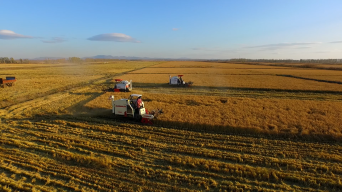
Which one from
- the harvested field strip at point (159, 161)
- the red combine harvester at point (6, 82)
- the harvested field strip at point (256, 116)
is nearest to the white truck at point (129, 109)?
the harvested field strip at point (256, 116)

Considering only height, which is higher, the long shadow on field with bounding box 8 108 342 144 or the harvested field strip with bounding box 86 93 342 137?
the harvested field strip with bounding box 86 93 342 137

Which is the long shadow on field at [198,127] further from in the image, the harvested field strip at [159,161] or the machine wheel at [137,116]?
the harvested field strip at [159,161]

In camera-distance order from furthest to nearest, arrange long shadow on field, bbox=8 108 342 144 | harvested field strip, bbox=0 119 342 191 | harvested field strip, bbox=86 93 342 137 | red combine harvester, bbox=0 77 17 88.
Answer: red combine harvester, bbox=0 77 17 88 < harvested field strip, bbox=86 93 342 137 < long shadow on field, bbox=8 108 342 144 < harvested field strip, bbox=0 119 342 191

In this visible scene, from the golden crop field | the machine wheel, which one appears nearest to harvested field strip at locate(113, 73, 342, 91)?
the golden crop field

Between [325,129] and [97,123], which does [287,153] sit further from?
[97,123]

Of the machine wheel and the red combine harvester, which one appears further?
the red combine harvester

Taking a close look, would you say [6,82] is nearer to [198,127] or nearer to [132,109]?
[132,109]

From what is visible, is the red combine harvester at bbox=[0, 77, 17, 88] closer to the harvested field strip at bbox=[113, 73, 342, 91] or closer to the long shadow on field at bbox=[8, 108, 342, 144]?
the long shadow on field at bbox=[8, 108, 342, 144]

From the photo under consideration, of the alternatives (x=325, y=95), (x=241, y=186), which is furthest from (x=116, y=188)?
(x=325, y=95)

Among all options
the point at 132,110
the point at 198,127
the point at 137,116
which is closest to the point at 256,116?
the point at 198,127
